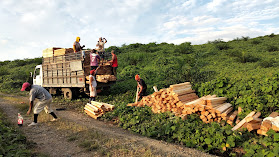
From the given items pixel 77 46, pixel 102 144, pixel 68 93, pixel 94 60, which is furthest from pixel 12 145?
pixel 68 93

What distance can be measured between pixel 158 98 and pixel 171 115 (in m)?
1.20

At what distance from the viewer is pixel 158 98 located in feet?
25.6

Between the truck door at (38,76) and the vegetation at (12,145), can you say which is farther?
the truck door at (38,76)

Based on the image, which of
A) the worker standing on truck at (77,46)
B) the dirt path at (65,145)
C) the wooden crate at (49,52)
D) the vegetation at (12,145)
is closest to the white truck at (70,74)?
the wooden crate at (49,52)

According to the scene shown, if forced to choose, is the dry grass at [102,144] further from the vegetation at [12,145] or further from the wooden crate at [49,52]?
the wooden crate at [49,52]

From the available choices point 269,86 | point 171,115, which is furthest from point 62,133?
point 269,86

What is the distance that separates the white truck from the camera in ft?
34.2

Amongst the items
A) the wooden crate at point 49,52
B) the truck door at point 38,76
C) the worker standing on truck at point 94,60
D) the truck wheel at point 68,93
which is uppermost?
the wooden crate at point 49,52

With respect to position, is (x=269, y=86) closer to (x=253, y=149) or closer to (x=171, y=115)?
(x=253, y=149)

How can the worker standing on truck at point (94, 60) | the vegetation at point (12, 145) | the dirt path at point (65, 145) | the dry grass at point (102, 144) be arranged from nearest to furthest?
1. the vegetation at point (12, 145)
2. the dry grass at point (102, 144)
3. the dirt path at point (65, 145)
4. the worker standing on truck at point (94, 60)

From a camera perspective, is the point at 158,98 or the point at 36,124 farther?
the point at 158,98

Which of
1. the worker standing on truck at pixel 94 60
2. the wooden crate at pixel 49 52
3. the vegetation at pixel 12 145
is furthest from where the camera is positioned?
the wooden crate at pixel 49 52

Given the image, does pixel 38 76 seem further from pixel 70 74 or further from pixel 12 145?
pixel 12 145

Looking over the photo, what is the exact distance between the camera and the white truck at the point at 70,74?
10.4m
